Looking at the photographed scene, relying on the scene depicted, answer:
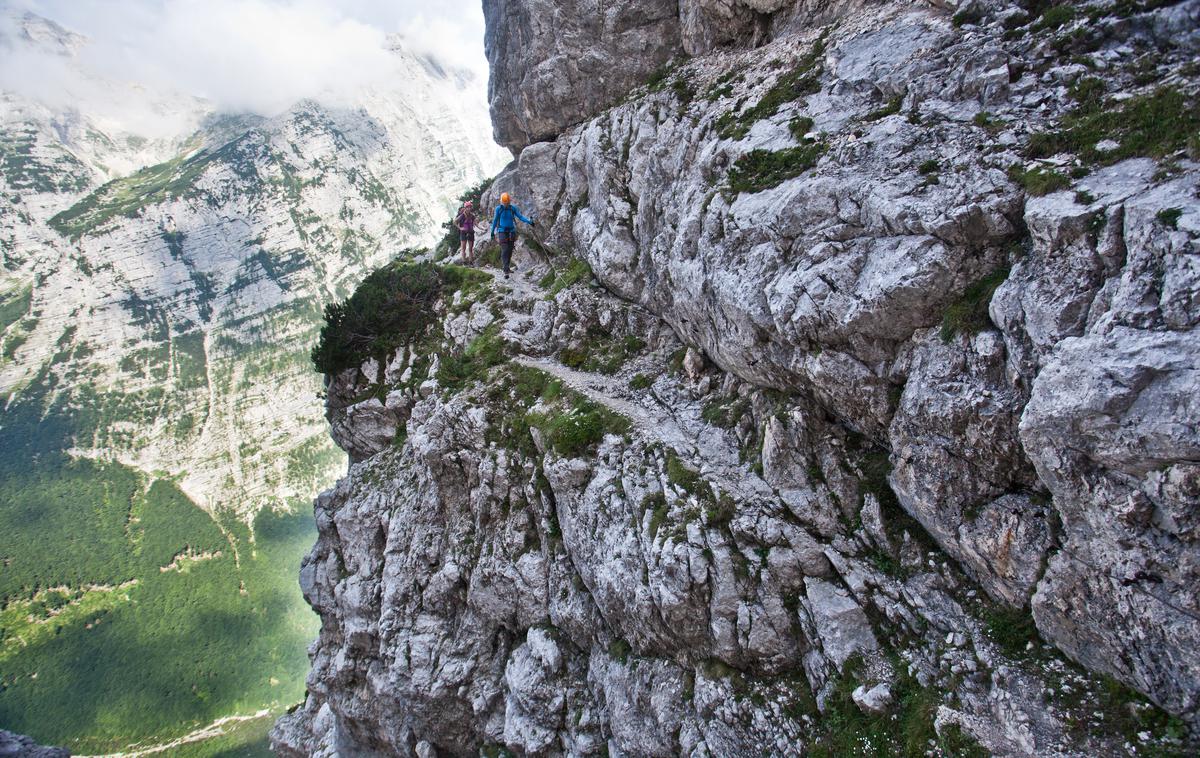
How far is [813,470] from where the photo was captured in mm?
15547

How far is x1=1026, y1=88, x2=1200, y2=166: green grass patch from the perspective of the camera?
10.2m

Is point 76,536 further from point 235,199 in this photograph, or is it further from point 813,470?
point 813,470

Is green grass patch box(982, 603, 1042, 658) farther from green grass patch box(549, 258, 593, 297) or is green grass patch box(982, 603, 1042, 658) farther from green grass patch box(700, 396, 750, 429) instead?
green grass patch box(549, 258, 593, 297)

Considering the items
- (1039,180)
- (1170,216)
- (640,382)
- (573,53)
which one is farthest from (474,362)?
(1170,216)

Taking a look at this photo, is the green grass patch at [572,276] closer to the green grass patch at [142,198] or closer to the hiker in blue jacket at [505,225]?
the hiker in blue jacket at [505,225]

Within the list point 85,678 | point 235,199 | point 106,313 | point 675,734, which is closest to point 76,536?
point 85,678

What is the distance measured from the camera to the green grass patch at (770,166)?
1689cm

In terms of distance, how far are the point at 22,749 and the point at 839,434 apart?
7505cm

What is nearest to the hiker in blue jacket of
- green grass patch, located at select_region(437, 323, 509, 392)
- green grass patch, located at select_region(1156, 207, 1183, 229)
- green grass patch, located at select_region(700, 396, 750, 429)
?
green grass patch, located at select_region(437, 323, 509, 392)

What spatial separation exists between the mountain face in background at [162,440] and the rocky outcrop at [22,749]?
207 feet

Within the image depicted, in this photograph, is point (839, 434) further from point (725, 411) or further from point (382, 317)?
point (382, 317)

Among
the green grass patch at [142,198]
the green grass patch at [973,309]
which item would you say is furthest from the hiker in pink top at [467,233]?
the green grass patch at [142,198]

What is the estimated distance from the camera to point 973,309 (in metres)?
12.1

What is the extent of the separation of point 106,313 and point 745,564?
9020 inches
